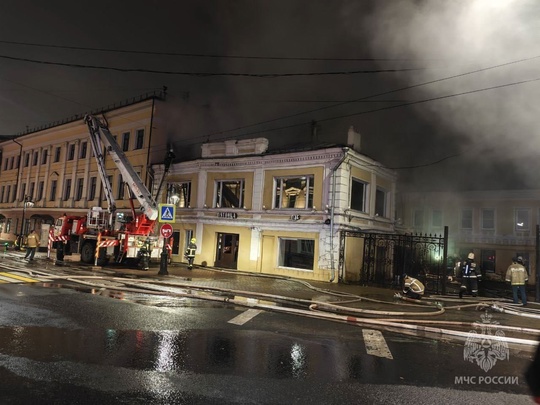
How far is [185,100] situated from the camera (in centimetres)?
2275

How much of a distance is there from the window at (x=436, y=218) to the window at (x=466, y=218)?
4.79 ft

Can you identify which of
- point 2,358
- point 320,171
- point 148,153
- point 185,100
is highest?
point 185,100

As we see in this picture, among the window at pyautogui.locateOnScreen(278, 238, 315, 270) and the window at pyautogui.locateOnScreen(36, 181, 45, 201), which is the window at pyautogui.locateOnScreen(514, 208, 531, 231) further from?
the window at pyautogui.locateOnScreen(36, 181, 45, 201)

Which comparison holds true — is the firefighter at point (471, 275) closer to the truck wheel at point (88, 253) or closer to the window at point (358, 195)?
the window at point (358, 195)

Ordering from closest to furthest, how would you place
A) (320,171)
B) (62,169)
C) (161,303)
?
(161,303) < (320,171) < (62,169)

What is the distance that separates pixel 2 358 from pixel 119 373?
5.09 ft

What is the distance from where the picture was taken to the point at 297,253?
54.0 feet

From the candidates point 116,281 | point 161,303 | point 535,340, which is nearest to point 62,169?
point 116,281

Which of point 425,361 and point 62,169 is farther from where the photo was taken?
point 62,169

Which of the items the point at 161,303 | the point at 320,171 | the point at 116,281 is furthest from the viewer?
the point at 320,171

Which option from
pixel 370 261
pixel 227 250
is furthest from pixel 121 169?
pixel 370 261

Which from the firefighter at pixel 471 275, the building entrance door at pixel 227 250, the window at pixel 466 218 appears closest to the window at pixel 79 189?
the building entrance door at pixel 227 250

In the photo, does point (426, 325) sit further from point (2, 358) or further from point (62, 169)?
point (62, 169)

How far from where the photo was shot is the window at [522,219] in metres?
24.6
